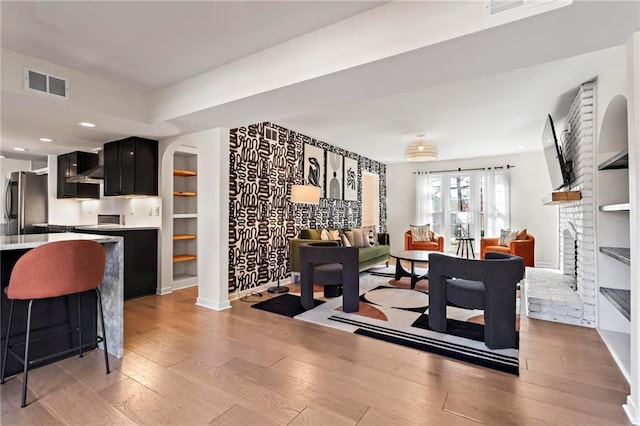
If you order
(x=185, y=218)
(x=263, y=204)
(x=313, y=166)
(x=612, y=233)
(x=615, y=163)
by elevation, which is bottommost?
(x=612, y=233)

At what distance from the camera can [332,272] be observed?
3682mm

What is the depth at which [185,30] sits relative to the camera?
2.27 metres

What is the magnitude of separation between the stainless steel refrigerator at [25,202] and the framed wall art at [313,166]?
5.12 m

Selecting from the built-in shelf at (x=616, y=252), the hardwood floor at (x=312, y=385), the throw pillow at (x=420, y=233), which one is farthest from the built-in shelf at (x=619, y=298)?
the throw pillow at (x=420, y=233)

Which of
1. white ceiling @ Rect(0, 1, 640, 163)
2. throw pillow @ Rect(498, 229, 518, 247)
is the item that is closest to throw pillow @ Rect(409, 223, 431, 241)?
throw pillow @ Rect(498, 229, 518, 247)

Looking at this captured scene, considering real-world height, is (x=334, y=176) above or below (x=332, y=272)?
above

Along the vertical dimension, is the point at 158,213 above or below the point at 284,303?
above

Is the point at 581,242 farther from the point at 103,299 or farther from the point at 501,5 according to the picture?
the point at 103,299

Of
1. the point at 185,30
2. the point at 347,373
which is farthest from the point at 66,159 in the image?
the point at 347,373

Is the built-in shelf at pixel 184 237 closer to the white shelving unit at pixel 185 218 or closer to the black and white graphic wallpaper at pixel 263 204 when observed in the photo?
the white shelving unit at pixel 185 218

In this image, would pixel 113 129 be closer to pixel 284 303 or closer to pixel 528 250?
pixel 284 303

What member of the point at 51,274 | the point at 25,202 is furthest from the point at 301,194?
the point at 25,202

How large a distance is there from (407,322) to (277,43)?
2901 millimetres

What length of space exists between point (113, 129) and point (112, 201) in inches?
76.2
